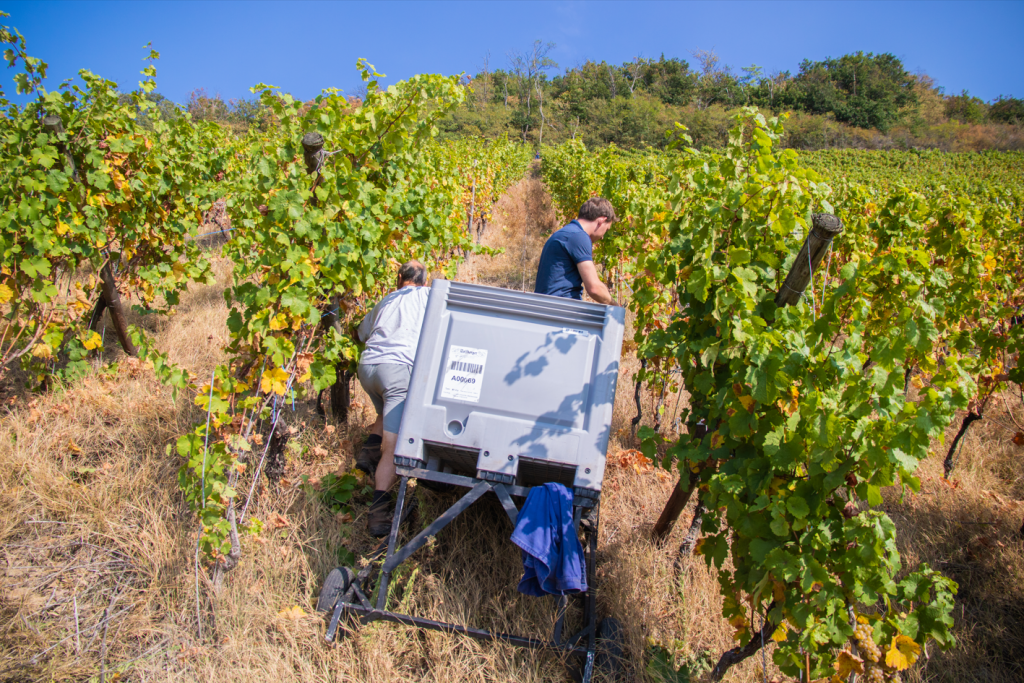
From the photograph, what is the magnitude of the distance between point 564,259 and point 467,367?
4.56ft

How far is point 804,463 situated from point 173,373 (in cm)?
260

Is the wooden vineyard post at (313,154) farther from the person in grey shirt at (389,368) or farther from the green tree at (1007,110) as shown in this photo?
the green tree at (1007,110)

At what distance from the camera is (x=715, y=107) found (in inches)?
2025

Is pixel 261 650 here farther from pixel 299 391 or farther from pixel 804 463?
pixel 804 463

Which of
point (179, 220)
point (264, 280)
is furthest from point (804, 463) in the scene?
point (179, 220)

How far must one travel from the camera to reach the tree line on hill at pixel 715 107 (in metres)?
40.1

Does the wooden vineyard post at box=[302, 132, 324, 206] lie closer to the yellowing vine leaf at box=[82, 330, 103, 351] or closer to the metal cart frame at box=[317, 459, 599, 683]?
the metal cart frame at box=[317, 459, 599, 683]

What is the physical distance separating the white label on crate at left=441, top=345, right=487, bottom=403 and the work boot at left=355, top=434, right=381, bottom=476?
1.14 metres

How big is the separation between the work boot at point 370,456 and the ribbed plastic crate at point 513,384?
3.35ft

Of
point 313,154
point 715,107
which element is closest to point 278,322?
point 313,154

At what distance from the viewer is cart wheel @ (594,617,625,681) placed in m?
2.10

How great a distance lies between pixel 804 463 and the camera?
1924mm

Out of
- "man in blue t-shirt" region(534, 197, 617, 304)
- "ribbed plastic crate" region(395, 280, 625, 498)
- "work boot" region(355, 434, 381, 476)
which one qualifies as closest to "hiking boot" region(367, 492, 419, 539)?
"work boot" region(355, 434, 381, 476)

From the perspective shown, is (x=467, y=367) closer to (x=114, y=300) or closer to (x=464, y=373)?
(x=464, y=373)
